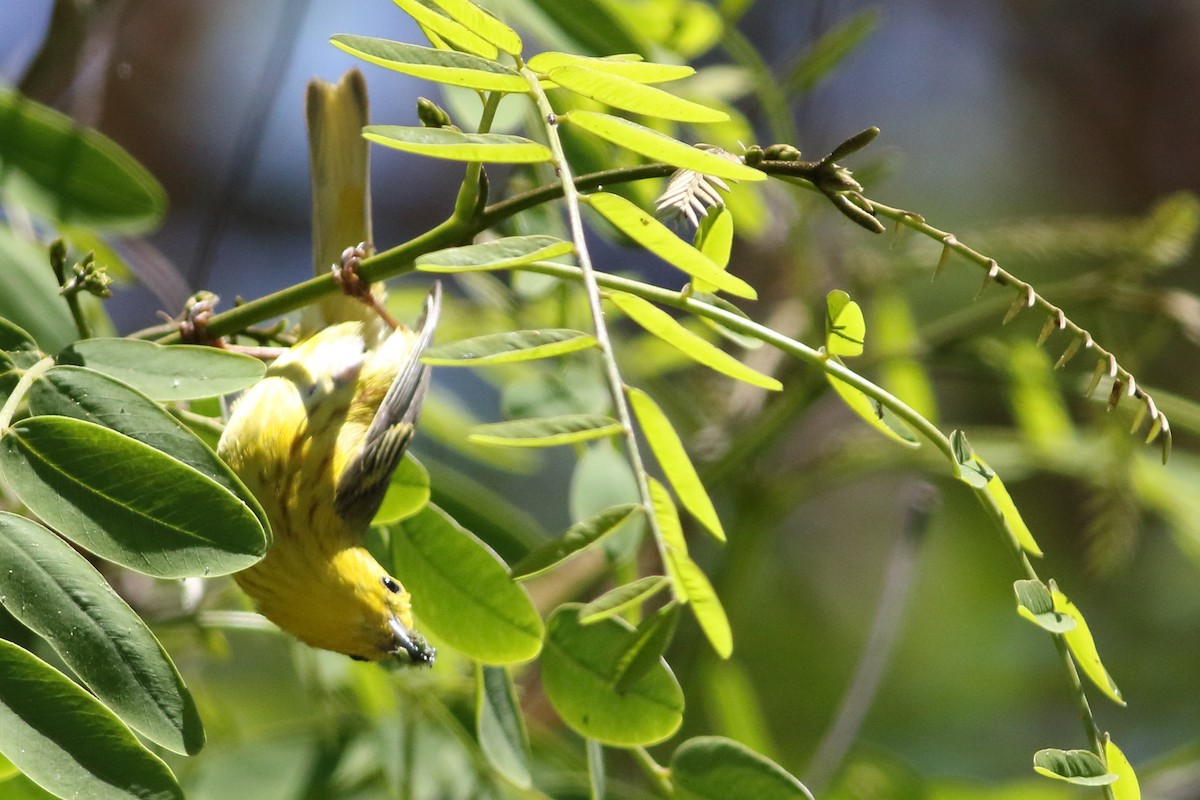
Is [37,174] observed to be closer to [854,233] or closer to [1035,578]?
[1035,578]

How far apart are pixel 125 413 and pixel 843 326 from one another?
0.87m

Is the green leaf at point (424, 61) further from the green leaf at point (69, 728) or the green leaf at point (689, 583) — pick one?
the green leaf at point (69, 728)

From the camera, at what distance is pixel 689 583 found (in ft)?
4.13

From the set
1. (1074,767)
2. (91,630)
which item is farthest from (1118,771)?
(91,630)

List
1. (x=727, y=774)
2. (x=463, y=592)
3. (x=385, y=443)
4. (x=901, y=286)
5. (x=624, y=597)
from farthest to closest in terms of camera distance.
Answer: (x=901, y=286) → (x=385, y=443) → (x=463, y=592) → (x=727, y=774) → (x=624, y=597)

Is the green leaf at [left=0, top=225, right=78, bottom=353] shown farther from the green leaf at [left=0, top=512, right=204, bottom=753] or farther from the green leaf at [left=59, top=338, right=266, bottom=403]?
the green leaf at [left=0, top=512, right=204, bottom=753]

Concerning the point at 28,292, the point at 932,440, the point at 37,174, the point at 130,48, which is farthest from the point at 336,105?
the point at 130,48

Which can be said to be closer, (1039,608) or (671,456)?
(1039,608)

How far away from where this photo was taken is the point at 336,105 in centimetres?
275

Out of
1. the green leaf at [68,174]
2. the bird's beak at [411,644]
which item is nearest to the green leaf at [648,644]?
the bird's beak at [411,644]

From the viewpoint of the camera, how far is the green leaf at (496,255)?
1.30 m

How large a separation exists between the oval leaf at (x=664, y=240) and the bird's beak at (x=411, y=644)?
3.85ft

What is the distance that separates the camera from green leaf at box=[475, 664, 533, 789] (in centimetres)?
186

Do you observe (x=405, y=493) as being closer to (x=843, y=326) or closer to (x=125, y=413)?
(x=125, y=413)
